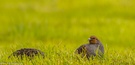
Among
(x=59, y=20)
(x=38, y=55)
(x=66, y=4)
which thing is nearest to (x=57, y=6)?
(x=66, y=4)

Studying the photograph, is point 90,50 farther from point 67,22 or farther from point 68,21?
point 68,21

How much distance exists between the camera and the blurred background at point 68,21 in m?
13.3

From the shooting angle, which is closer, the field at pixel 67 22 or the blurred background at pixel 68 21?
the field at pixel 67 22

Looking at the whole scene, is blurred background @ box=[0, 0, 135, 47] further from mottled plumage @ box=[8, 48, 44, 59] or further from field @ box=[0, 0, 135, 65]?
mottled plumage @ box=[8, 48, 44, 59]

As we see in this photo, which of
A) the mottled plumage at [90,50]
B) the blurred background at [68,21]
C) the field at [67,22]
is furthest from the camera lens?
the blurred background at [68,21]

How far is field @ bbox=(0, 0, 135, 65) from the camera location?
43.3 ft

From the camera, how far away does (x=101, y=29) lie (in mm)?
14109

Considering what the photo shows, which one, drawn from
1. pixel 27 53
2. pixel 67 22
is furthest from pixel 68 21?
pixel 27 53

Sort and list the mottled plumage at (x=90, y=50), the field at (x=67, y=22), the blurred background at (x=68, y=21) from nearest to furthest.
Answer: the mottled plumage at (x=90, y=50)
the field at (x=67, y=22)
the blurred background at (x=68, y=21)

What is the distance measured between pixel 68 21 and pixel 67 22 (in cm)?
13

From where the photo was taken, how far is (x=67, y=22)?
583 inches

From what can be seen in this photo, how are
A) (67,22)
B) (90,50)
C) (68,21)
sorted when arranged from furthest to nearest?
(68,21) < (67,22) < (90,50)

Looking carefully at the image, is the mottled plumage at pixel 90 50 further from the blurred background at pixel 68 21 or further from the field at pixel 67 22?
the blurred background at pixel 68 21

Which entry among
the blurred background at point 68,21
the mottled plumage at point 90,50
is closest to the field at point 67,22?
the blurred background at point 68,21
